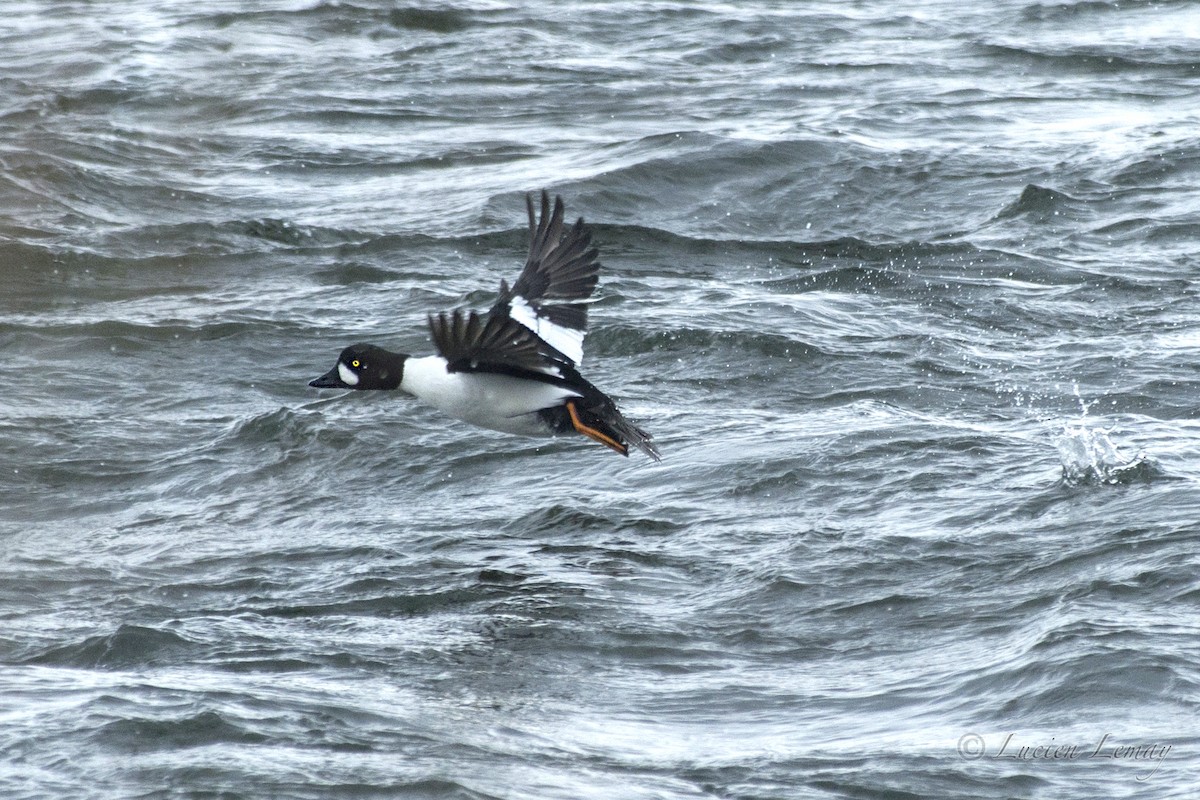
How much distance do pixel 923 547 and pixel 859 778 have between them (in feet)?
6.44

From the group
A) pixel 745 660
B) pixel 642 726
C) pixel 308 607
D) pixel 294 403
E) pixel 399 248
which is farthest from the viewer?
pixel 399 248

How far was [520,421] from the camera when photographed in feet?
24.0

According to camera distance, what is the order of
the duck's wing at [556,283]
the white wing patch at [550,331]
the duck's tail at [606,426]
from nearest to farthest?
1. the duck's tail at [606,426]
2. the white wing patch at [550,331]
3. the duck's wing at [556,283]

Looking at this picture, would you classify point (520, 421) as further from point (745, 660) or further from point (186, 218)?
point (186, 218)

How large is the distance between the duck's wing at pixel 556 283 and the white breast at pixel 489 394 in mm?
484

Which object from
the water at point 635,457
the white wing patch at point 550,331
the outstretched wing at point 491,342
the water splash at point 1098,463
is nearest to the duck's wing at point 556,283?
the white wing patch at point 550,331

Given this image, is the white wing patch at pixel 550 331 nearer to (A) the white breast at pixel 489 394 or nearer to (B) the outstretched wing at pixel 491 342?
(A) the white breast at pixel 489 394

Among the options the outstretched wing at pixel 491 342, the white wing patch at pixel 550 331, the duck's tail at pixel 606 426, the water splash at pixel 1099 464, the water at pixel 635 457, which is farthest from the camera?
the white wing patch at pixel 550 331

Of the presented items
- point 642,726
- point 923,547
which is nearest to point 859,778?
point 642,726

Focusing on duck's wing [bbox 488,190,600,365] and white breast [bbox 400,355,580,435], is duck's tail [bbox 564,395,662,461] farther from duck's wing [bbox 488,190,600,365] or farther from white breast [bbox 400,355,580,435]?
duck's wing [bbox 488,190,600,365]

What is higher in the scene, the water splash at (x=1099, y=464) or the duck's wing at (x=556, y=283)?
the duck's wing at (x=556, y=283)

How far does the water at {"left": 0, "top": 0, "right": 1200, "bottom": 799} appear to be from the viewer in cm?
514

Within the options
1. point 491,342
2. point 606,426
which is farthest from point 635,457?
point 491,342

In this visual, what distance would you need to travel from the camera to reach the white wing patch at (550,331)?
7645mm
